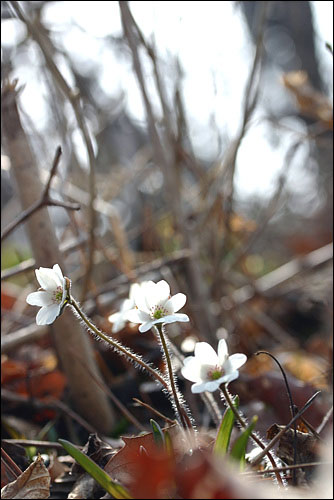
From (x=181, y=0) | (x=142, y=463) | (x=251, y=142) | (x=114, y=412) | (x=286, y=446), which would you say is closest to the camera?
(x=142, y=463)

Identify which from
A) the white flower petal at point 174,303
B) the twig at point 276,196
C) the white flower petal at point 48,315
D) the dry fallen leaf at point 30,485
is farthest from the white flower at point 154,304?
the twig at point 276,196

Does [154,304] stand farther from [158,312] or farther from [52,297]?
[52,297]

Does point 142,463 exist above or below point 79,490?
above

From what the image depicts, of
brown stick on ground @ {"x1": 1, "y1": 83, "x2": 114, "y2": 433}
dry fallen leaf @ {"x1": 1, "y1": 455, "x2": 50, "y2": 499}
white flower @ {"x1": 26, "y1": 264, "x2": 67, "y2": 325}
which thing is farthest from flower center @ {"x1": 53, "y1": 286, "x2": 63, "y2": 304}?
brown stick on ground @ {"x1": 1, "y1": 83, "x2": 114, "y2": 433}

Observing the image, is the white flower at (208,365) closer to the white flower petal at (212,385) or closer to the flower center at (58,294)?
→ the white flower petal at (212,385)

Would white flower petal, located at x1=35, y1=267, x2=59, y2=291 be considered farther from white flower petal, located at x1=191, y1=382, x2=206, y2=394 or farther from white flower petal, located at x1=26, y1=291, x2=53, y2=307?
white flower petal, located at x1=191, y1=382, x2=206, y2=394

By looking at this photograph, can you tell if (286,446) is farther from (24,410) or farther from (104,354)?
(104,354)

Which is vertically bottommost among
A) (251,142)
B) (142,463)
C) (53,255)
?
(251,142)

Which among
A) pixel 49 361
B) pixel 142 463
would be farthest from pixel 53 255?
pixel 142 463
